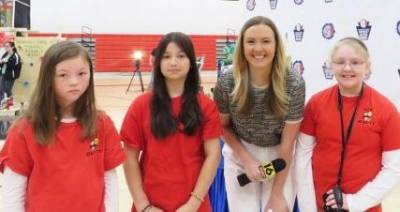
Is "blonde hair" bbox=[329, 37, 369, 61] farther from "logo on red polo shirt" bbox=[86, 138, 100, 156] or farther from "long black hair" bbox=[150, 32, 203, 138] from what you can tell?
"logo on red polo shirt" bbox=[86, 138, 100, 156]

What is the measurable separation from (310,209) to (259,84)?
65 cm

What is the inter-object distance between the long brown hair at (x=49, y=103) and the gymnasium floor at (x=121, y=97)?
212 centimetres

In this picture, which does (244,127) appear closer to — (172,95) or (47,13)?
(172,95)

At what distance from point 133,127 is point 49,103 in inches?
16.7

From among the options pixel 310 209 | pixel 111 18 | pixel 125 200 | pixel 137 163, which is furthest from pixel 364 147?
pixel 111 18

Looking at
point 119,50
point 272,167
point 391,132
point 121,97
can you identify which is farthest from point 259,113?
point 119,50

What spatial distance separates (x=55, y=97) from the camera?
1.95 meters

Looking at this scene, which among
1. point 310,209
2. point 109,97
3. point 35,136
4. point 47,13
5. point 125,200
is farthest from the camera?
point 47,13

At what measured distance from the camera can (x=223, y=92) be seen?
7.88 ft

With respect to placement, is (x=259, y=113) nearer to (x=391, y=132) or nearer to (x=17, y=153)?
(x=391, y=132)

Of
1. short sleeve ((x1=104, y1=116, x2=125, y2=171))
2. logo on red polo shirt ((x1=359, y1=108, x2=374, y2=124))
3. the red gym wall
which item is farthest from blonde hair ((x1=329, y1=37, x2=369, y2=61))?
the red gym wall

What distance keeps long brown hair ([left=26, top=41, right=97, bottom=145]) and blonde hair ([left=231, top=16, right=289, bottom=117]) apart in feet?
2.44

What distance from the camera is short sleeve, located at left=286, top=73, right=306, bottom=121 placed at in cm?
232

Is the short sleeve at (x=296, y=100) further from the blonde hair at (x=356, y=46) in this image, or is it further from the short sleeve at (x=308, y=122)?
the blonde hair at (x=356, y=46)
